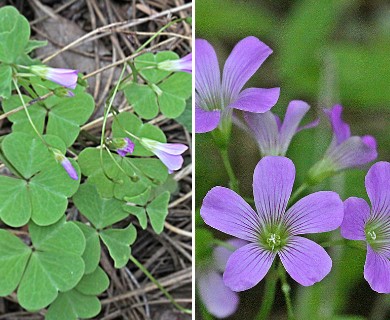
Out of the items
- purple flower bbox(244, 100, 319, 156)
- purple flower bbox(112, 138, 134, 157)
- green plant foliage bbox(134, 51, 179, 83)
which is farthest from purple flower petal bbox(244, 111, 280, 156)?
green plant foliage bbox(134, 51, 179, 83)

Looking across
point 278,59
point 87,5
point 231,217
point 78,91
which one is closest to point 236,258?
point 231,217

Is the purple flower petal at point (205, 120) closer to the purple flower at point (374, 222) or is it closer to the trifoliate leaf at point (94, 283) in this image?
the purple flower at point (374, 222)

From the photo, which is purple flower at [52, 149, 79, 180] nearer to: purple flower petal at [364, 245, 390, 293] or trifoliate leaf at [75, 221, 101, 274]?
trifoliate leaf at [75, 221, 101, 274]

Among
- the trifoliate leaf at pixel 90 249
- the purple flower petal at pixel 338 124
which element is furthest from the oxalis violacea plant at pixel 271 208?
the trifoliate leaf at pixel 90 249

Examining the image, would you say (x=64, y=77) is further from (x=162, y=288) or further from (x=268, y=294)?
(x=268, y=294)

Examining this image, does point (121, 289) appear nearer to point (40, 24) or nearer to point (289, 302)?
point (40, 24)
